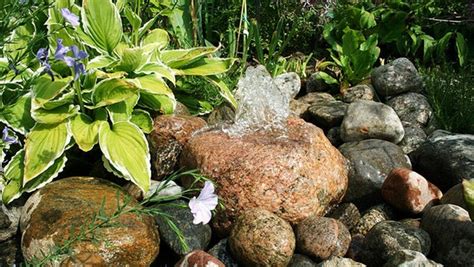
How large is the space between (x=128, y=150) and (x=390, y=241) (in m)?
1.53

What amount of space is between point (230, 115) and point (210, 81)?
30 cm

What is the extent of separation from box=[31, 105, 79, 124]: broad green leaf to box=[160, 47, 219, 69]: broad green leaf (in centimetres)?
86

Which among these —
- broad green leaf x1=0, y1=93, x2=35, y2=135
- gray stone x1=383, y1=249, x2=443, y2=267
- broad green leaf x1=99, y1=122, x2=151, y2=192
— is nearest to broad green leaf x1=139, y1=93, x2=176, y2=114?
broad green leaf x1=99, y1=122, x2=151, y2=192

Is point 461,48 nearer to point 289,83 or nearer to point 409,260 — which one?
point 289,83

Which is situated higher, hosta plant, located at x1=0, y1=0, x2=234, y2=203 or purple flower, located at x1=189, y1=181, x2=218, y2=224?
purple flower, located at x1=189, y1=181, x2=218, y2=224

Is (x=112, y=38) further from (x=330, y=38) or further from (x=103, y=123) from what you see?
(x=330, y=38)

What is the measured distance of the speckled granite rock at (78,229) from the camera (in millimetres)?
3297

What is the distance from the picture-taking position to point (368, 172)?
433cm

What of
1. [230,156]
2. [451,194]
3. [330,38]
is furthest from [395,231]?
[330,38]

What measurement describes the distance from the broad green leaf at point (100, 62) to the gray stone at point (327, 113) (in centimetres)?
163

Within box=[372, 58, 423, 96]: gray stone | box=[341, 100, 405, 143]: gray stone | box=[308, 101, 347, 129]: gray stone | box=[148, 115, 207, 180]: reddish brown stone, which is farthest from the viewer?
box=[372, 58, 423, 96]: gray stone

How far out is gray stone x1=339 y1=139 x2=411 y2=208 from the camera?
431 centimetres

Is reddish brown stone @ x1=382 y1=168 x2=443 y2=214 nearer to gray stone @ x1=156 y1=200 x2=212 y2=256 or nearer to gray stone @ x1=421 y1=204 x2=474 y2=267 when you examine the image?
gray stone @ x1=421 y1=204 x2=474 y2=267

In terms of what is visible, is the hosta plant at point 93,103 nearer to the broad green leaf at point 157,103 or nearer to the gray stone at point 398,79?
the broad green leaf at point 157,103
